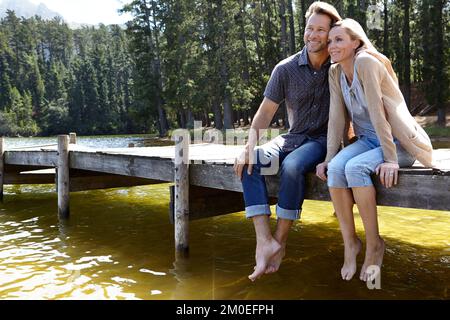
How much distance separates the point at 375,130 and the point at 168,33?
36.8 m

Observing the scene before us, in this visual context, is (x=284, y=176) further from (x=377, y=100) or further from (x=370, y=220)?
(x=377, y=100)

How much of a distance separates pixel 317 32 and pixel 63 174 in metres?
5.88

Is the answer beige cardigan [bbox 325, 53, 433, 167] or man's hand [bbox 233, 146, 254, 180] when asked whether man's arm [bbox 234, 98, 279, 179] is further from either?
beige cardigan [bbox 325, 53, 433, 167]

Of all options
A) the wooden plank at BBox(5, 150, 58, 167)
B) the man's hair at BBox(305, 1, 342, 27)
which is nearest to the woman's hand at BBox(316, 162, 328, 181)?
the man's hair at BBox(305, 1, 342, 27)

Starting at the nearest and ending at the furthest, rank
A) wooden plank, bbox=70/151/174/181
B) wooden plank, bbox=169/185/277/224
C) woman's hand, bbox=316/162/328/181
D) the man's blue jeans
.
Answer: woman's hand, bbox=316/162/328/181 < the man's blue jeans < wooden plank, bbox=169/185/277/224 < wooden plank, bbox=70/151/174/181

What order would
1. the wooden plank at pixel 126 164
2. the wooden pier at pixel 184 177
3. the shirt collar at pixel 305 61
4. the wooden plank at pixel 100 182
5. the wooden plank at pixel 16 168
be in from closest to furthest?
1. the wooden pier at pixel 184 177
2. the shirt collar at pixel 305 61
3. the wooden plank at pixel 126 164
4. the wooden plank at pixel 100 182
5. the wooden plank at pixel 16 168

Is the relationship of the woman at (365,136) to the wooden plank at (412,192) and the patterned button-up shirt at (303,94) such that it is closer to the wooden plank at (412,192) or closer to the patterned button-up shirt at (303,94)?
the wooden plank at (412,192)

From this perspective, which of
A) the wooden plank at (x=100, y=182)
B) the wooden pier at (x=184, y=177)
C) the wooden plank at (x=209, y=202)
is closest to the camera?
the wooden pier at (x=184, y=177)

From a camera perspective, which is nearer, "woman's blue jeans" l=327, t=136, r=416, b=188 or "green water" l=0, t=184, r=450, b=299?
"woman's blue jeans" l=327, t=136, r=416, b=188

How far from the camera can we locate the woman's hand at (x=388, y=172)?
348 centimetres

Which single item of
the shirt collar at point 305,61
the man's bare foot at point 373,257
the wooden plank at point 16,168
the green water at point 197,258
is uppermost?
the shirt collar at point 305,61

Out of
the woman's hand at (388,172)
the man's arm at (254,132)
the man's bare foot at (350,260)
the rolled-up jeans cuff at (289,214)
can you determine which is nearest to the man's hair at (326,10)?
the man's arm at (254,132)

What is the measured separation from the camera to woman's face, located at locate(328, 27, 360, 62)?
3.69 meters

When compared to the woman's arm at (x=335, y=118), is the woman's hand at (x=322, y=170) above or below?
below
